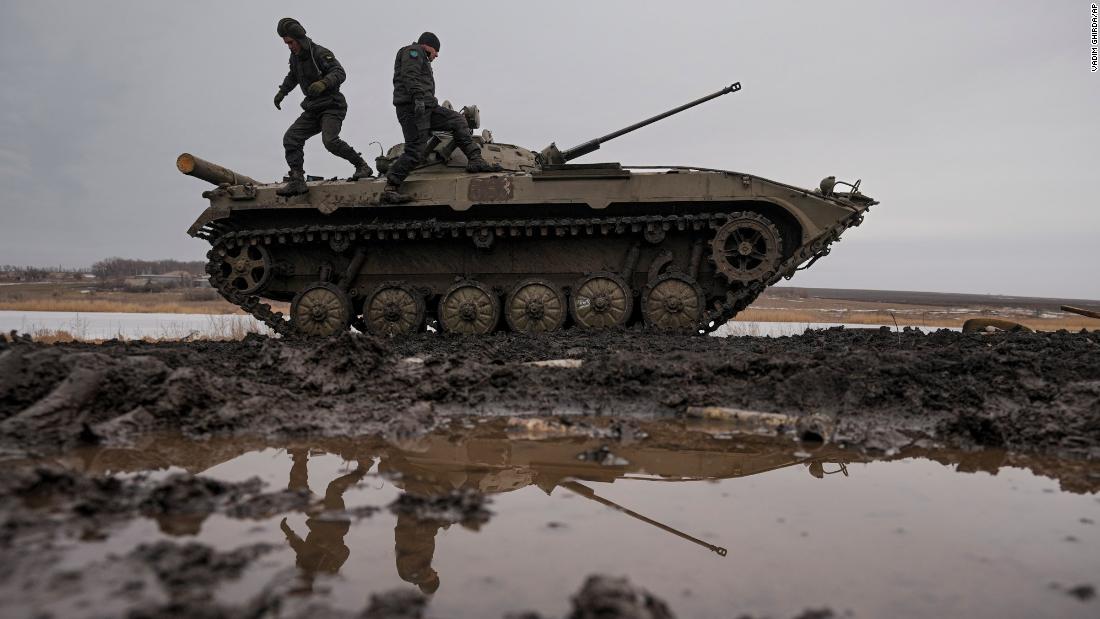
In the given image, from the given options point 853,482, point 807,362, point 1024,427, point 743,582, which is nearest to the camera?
point 743,582

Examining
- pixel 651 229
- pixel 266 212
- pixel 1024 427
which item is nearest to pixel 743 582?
pixel 1024 427

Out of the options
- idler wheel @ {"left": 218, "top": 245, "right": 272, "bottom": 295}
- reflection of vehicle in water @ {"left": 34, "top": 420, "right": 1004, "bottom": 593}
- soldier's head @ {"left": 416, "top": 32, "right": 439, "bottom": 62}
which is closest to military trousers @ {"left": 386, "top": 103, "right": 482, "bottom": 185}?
soldier's head @ {"left": 416, "top": 32, "right": 439, "bottom": 62}

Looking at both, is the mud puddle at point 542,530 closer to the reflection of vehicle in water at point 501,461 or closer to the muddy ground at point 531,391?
the reflection of vehicle in water at point 501,461

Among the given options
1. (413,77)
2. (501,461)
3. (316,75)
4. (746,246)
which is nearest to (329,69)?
(316,75)

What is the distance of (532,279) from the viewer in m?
11.2

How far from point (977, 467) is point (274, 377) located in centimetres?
518

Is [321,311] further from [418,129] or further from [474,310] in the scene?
[418,129]

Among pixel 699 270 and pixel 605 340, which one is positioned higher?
pixel 699 270

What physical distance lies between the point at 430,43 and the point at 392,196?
2.25 m

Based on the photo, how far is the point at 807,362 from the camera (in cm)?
633

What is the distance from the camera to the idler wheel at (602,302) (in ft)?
35.7

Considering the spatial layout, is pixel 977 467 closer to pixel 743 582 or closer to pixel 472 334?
pixel 743 582

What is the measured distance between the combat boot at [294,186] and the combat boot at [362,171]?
30.3 inches

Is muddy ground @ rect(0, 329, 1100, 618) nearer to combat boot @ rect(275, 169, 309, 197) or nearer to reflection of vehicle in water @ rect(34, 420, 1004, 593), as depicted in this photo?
reflection of vehicle in water @ rect(34, 420, 1004, 593)
